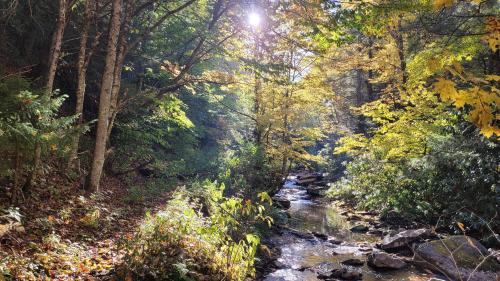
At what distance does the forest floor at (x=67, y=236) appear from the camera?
4582 mm

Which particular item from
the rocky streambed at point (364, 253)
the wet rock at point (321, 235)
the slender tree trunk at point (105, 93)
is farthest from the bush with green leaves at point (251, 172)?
the slender tree trunk at point (105, 93)

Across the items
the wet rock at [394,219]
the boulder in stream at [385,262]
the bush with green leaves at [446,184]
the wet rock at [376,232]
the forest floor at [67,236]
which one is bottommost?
the wet rock at [376,232]

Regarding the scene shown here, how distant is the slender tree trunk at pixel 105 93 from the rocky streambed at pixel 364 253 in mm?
4732

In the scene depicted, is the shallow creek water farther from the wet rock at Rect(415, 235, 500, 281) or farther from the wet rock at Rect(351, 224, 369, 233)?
the wet rock at Rect(415, 235, 500, 281)

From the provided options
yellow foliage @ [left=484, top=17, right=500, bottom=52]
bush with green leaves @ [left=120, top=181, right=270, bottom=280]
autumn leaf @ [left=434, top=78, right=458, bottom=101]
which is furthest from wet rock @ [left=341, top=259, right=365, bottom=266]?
yellow foliage @ [left=484, top=17, right=500, bottom=52]

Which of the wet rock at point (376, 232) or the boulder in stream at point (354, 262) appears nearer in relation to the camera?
the boulder in stream at point (354, 262)

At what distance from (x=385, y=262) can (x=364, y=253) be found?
1.28 m

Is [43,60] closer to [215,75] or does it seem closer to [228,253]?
[215,75]

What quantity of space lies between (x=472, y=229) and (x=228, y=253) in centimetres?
840

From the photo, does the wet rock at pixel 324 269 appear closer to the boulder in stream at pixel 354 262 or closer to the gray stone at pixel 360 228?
the boulder in stream at pixel 354 262

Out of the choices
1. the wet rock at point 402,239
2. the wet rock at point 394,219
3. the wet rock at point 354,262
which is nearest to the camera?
the wet rock at point 354,262

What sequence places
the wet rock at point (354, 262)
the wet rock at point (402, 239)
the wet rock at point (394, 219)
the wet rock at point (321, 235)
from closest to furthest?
the wet rock at point (354, 262)
the wet rock at point (402, 239)
the wet rock at point (321, 235)
the wet rock at point (394, 219)

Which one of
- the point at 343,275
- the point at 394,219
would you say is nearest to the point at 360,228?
the point at 394,219

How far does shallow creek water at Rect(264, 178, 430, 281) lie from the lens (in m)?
8.02
